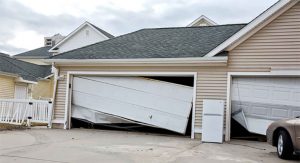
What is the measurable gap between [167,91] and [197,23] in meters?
13.3

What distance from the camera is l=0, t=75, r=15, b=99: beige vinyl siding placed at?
64.2ft

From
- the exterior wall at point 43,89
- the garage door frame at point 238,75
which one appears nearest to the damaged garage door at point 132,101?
the garage door frame at point 238,75

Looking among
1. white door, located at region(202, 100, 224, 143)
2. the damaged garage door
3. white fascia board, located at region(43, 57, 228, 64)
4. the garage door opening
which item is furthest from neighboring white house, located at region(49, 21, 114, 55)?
white door, located at region(202, 100, 224, 143)

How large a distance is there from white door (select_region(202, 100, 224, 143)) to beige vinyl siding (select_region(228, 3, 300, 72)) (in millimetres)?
1556

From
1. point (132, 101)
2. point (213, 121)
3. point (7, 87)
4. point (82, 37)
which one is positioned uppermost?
point (82, 37)

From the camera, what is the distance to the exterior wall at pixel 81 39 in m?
27.3

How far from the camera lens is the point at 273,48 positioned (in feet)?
36.7

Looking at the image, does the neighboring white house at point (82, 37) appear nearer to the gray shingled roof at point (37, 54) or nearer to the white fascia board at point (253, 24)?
the gray shingled roof at point (37, 54)

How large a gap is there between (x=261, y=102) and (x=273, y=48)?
1.83 metres

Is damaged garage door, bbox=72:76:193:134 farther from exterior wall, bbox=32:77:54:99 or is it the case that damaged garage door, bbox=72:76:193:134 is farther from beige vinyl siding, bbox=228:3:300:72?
exterior wall, bbox=32:77:54:99

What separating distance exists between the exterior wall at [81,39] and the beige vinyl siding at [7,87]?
815 centimetres

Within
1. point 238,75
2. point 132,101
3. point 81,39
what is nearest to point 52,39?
point 81,39

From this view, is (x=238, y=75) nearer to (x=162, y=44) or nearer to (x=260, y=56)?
(x=260, y=56)

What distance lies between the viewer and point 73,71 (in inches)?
536
